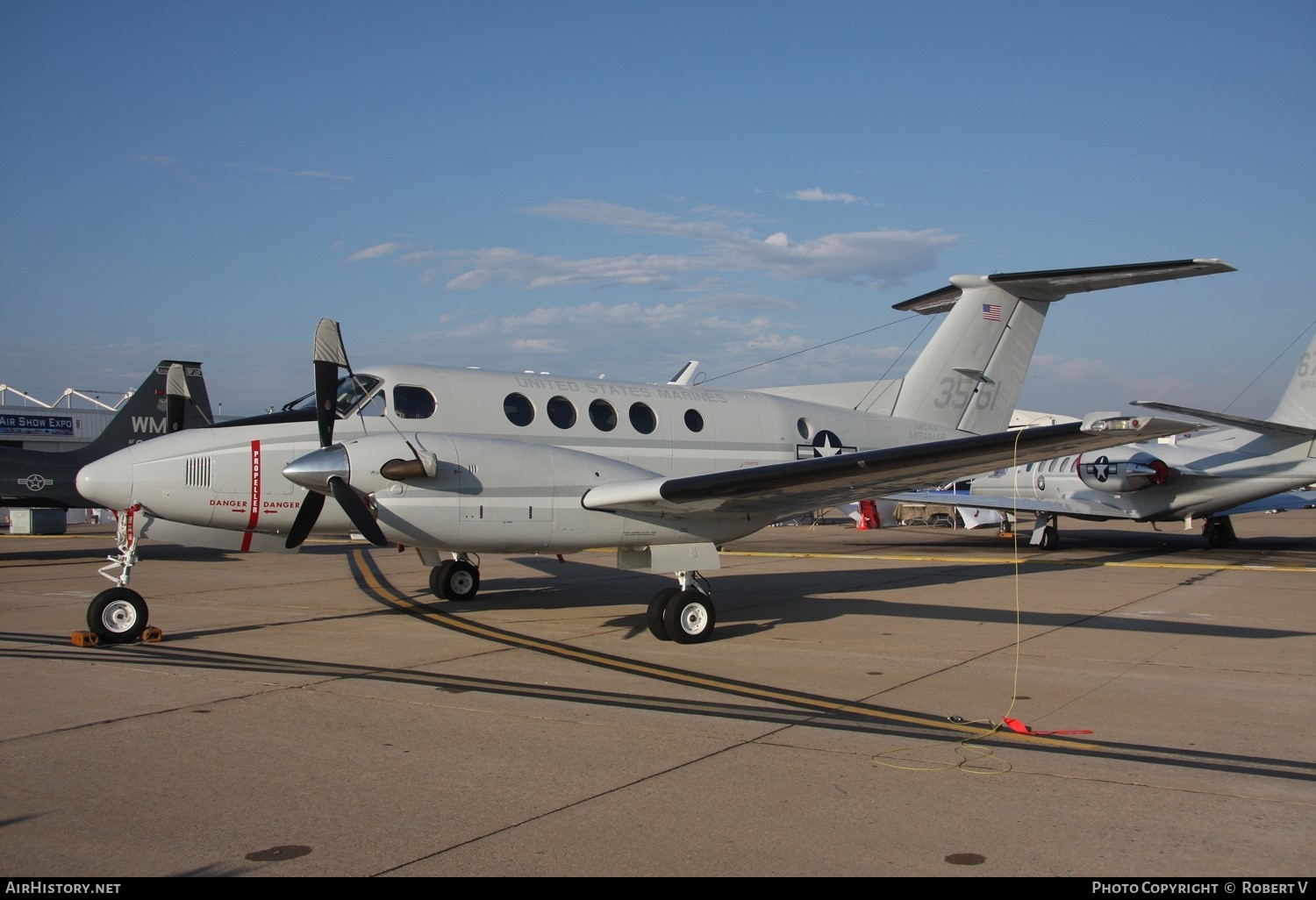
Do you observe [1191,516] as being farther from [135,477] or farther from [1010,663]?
[135,477]

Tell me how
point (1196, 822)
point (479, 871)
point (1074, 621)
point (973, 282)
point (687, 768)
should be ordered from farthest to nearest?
point (973, 282) → point (1074, 621) → point (687, 768) → point (1196, 822) → point (479, 871)

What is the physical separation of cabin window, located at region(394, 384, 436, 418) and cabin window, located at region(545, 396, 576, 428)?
58.8 inches

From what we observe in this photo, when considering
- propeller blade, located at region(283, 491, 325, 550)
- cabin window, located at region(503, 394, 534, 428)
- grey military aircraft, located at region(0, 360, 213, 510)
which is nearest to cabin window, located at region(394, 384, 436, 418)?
cabin window, located at region(503, 394, 534, 428)

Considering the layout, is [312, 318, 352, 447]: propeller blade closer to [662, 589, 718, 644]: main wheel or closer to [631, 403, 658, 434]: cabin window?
[631, 403, 658, 434]: cabin window

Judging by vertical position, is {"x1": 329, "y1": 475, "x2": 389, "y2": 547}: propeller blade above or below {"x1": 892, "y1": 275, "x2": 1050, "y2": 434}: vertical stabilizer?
below

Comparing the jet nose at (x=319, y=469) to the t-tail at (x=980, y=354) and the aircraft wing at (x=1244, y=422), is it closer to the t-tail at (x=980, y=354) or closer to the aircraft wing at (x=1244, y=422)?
the t-tail at (x=980, y=354)

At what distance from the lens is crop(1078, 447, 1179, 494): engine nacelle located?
2538 centimetres

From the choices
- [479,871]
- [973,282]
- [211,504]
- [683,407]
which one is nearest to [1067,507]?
[973,282]

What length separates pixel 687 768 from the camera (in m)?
5.64

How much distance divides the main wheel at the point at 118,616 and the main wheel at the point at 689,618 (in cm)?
554

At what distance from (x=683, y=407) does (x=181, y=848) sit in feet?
30.6

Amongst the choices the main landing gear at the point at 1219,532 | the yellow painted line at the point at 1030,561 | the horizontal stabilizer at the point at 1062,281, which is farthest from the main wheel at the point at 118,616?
the main landing gear at the point at 1219,532

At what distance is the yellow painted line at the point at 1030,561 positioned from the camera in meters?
20.4

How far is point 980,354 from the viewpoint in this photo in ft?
49.8
